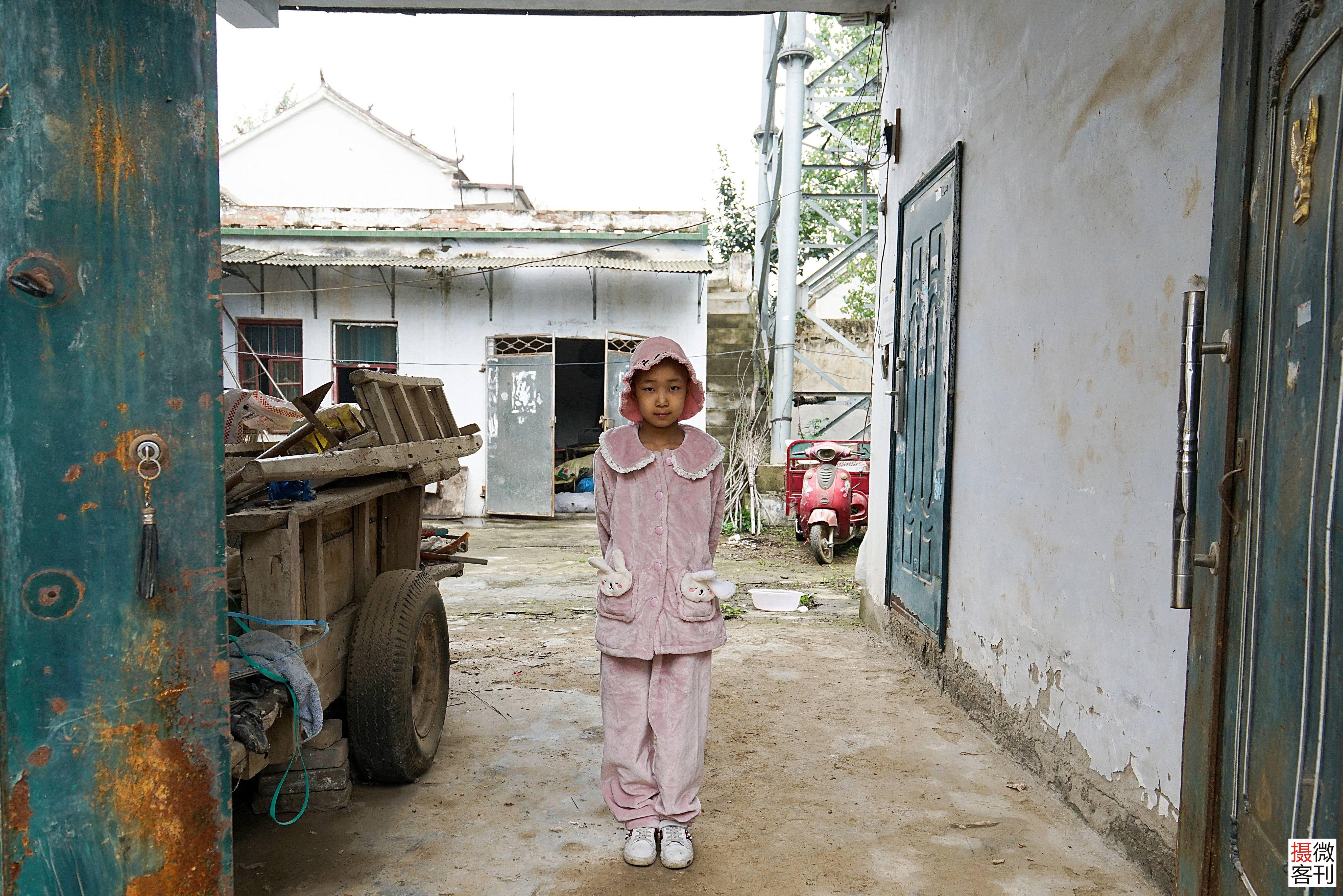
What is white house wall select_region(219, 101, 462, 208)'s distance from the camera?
58.9 ft

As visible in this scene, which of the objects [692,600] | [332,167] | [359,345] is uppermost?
[332,167]

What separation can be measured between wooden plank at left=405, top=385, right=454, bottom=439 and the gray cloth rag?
130 centimetres

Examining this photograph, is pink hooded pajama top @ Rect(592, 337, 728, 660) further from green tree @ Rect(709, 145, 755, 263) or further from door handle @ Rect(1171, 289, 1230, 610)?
green tree @ Rect(709, 145, 755, 263)

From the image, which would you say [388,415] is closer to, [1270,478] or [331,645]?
[331,645]

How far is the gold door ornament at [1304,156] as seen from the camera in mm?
1317

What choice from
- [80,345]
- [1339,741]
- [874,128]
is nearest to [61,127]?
[80,345]

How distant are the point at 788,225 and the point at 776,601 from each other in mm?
Result: 5568

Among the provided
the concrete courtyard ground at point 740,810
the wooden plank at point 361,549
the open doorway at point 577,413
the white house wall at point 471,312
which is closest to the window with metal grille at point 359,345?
the white house wall at point 471,312

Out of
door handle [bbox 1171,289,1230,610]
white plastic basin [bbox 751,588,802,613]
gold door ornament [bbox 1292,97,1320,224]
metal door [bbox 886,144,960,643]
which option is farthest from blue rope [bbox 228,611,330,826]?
white plastic basin [bbox 751,588,802,613]

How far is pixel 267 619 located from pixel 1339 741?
92.1 inches

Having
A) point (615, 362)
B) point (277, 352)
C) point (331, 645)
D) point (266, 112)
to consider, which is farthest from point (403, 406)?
point (266, 112)

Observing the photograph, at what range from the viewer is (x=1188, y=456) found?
5.80ft

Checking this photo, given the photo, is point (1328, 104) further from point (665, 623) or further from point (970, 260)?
point (970, 260)

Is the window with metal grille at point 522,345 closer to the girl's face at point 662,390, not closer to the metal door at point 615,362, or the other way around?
the metal door at point 615,362
